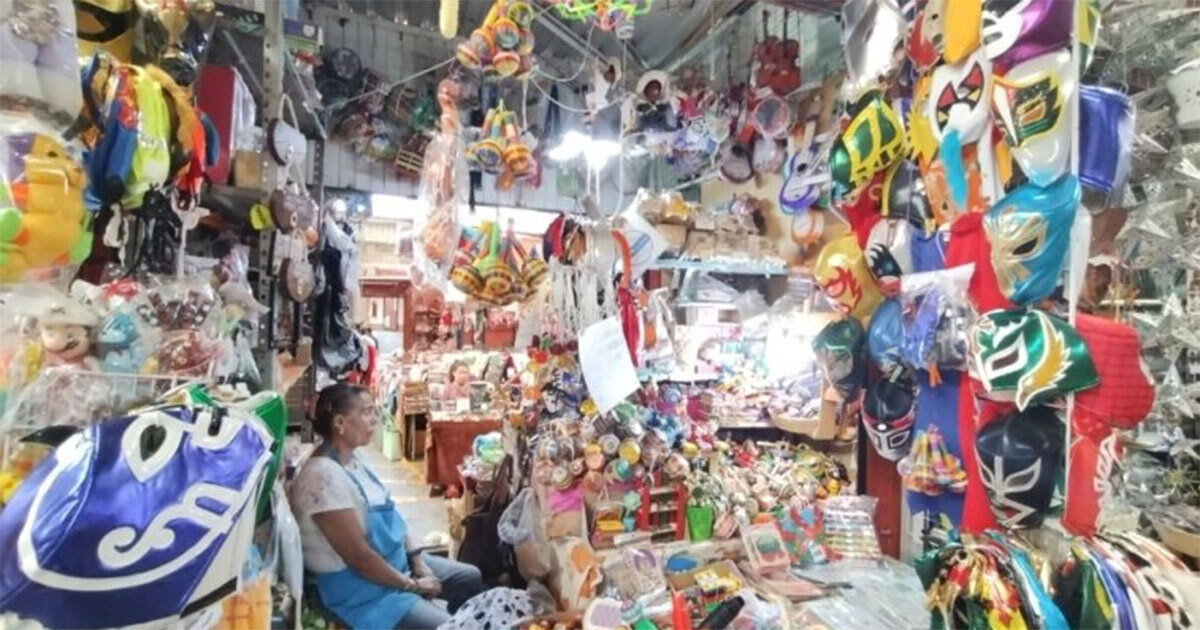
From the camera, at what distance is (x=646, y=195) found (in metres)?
2.46

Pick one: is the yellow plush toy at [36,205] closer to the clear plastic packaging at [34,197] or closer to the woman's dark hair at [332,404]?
the clear plastic packaging at [34,197]

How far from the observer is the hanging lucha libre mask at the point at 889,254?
62.1 inches

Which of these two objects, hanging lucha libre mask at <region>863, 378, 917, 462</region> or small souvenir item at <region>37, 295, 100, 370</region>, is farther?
hanging lucha libre mask at <region>863, 378, 917, 462</region>

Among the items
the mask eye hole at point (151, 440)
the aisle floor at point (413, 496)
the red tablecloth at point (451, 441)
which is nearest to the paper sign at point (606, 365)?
the mask eye hole at point (151, 440)

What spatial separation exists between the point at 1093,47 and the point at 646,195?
156 centimetres

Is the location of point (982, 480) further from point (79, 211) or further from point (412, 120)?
point (412, 120)

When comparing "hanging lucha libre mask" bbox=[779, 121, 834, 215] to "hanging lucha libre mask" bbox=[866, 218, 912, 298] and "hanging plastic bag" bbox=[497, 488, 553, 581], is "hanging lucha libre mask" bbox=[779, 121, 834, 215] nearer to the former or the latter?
"hanging lucha libre mask" bbox=[866, 218, 912, 298]

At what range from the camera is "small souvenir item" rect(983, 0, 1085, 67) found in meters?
1.05

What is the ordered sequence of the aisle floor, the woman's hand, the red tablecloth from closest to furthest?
the woman's hand
the aisle floor
the red tablecloth

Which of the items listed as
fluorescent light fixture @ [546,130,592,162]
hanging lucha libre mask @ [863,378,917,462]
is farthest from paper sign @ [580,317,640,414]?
fluorescent light fixture @ [546,130,592,162]

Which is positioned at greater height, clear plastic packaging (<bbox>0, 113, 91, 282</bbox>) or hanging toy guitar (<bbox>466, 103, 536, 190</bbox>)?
hanging toy guitar (<bbox>466, 103, 536, 190</bbox>)

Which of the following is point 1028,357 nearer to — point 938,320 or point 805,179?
point 938,320

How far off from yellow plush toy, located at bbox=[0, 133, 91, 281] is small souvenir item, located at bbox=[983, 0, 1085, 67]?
166cm

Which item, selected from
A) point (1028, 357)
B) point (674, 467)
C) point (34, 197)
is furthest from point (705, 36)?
point (34, 197)
